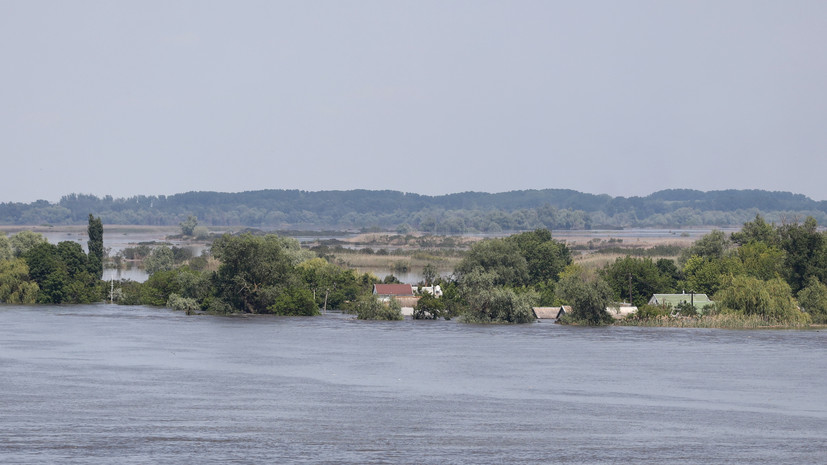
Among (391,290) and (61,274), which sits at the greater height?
(61,274)

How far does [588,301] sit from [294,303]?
81.4 ft

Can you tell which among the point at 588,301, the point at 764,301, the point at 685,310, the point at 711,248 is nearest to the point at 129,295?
the point at 588,301

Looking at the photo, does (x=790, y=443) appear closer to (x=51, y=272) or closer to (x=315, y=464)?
(x=315, y=464)

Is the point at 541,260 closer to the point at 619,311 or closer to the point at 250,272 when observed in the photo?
the point at 619,311

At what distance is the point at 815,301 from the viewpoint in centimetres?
7900

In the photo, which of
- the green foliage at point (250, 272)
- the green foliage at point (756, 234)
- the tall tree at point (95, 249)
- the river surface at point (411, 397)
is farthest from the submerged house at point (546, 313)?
the tall tree at point (95, 249)

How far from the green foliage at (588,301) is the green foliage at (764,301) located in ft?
29.5

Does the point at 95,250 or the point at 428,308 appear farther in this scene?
the point at 95,250

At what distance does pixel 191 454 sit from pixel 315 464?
3844mm

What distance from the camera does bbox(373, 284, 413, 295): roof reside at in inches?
3703

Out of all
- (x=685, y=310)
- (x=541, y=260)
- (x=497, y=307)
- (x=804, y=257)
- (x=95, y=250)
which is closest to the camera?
(x=685, y=310)

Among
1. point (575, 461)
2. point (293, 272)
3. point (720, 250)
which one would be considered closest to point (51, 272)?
point (293, 272)

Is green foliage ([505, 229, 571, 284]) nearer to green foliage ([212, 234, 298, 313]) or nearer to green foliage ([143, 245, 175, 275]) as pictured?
green foliage ([212, 234, 298, 313])

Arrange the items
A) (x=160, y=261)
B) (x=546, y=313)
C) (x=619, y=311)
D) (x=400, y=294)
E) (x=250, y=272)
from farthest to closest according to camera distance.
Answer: (x=160, y=261)
(x=400, y=294)
(x=546, y=313)
(x=250, y=272)
(x=619, y=311)
